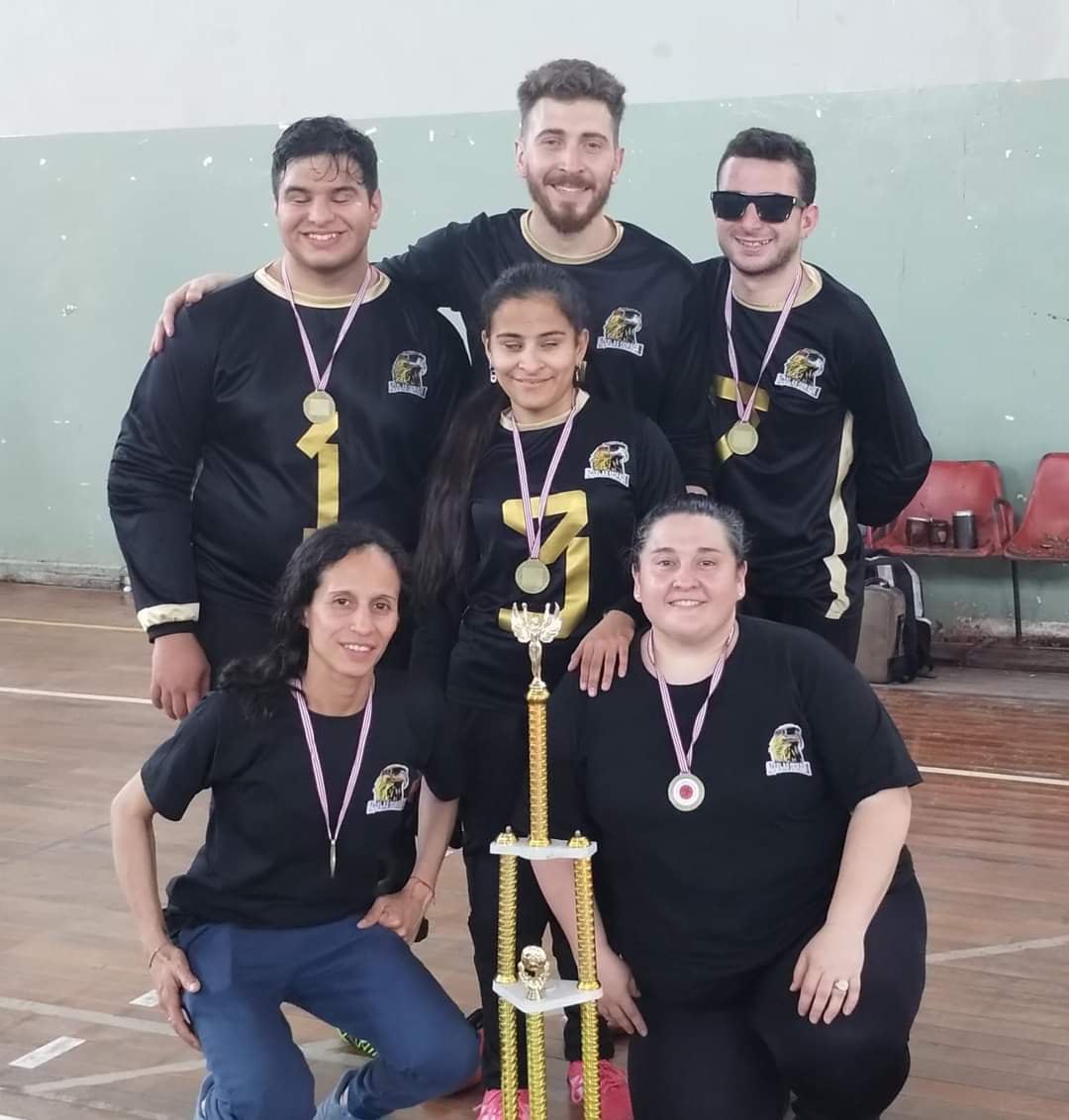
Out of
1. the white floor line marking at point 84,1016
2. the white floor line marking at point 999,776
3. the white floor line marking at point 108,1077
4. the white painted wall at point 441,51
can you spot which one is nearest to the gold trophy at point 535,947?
the white floor line marking at point 108,1077

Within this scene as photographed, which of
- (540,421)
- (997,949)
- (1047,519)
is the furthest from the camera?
(1047,519)

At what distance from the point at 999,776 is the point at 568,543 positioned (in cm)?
280

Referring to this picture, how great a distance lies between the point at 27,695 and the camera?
6.07 m

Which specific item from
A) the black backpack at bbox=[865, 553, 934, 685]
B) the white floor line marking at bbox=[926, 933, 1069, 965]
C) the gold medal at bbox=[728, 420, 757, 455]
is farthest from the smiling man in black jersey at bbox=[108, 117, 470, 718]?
the black backpack at bbox=[865, 553, 934, 685]

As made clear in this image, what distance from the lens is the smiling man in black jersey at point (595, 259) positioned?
270 centimetres

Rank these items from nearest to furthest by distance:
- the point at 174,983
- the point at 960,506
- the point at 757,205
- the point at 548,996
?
the point at 548,996 → the point at 174,983 → the point at 757,205 → the point at 960,506

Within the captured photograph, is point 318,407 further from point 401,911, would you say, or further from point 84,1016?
point 84,1016

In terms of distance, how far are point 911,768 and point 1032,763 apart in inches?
113

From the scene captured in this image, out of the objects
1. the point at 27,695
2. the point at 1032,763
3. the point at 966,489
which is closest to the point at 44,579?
the point at 27,695

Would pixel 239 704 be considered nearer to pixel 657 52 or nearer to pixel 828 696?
pixel 828 696

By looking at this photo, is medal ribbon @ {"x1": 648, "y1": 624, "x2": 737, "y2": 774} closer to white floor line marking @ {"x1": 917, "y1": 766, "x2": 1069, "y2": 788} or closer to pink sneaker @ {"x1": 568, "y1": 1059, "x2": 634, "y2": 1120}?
pink sneaker @ {"x1": 568, "y1": 1059, "x2": 634, "y2": 1120}

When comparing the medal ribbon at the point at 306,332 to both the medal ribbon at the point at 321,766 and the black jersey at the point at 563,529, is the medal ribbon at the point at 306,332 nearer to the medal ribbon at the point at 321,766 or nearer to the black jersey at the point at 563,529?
the black jersey at the point at 563,529

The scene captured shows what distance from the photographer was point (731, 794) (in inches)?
89.1

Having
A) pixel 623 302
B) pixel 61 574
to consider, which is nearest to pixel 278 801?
pixel 623 302
